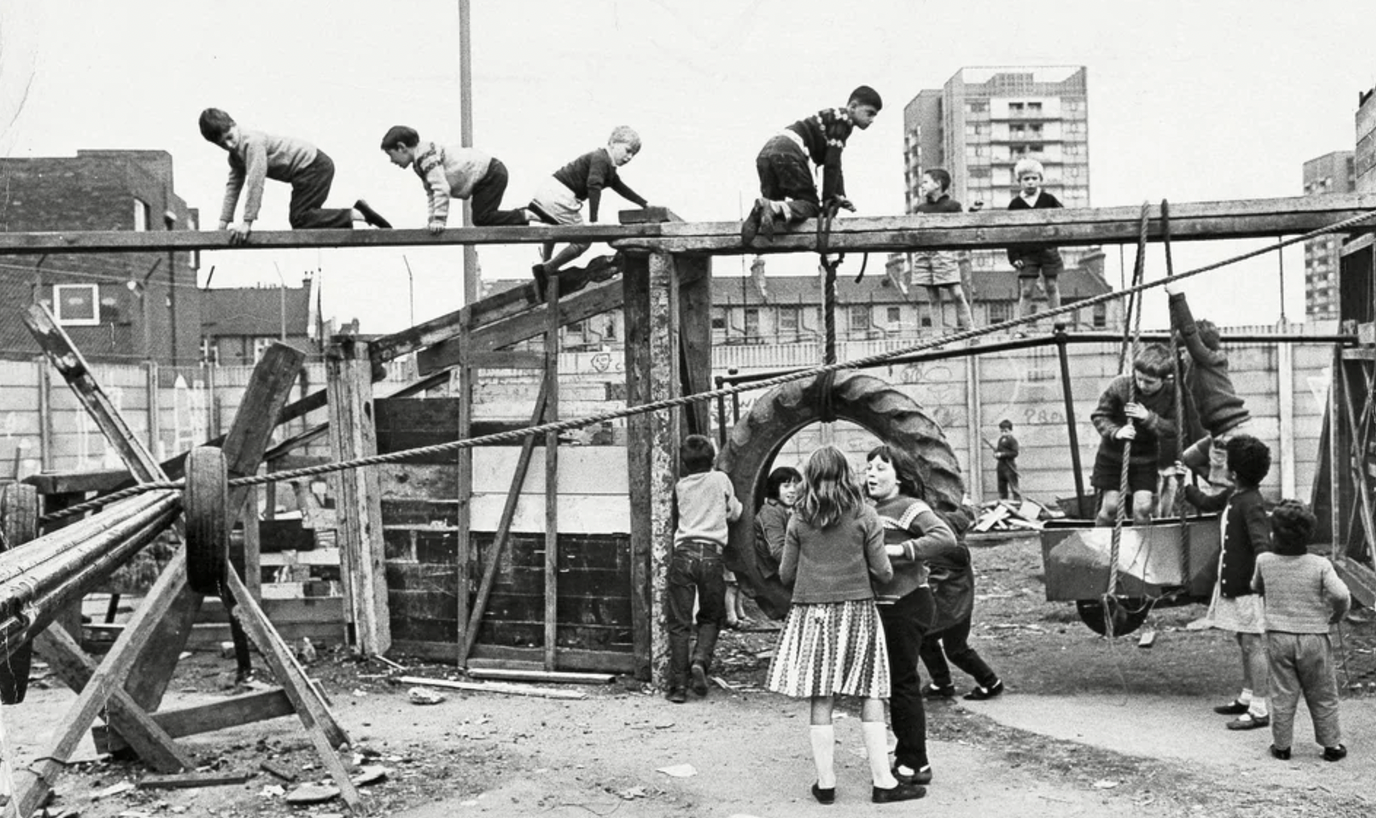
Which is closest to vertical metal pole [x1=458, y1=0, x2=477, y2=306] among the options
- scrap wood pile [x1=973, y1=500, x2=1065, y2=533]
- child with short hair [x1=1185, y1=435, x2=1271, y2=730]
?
child with short hair [x1=1185, y1=435, x2=1271, y2=730]

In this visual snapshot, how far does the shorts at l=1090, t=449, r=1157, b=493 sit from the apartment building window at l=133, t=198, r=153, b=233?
3477 cm

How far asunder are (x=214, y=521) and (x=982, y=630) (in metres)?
7.76

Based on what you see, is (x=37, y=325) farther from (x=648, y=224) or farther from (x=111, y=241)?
(x=648, y=224)

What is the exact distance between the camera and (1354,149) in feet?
35.6

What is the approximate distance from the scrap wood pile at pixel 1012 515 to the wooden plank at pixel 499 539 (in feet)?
34.5

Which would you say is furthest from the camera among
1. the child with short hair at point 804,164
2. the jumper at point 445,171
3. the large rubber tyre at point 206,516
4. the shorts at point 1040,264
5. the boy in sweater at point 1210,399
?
the shorts at point 1040,264

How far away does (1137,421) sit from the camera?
9281 mm

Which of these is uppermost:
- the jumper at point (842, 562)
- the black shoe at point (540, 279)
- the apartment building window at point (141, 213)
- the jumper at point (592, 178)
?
the apartment building window at point (141, 213)

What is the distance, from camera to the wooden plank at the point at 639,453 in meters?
9.77

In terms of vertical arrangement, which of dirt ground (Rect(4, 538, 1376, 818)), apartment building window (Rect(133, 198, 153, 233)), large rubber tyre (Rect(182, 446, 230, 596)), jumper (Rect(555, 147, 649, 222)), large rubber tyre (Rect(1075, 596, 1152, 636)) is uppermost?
apartment building window (Rect(133, 198, 153, 233))

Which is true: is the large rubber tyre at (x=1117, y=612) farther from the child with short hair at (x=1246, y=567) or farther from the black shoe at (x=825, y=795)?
the black shoe at (x=825, y=795)

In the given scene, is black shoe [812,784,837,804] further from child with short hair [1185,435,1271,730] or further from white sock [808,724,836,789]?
child with short hair [1185,435,1271,730]

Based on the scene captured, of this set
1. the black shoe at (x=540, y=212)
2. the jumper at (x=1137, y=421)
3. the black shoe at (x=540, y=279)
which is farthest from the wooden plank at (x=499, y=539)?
the jumper at (x=1137, y=421)

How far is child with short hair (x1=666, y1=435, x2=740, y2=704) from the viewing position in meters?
9.19
